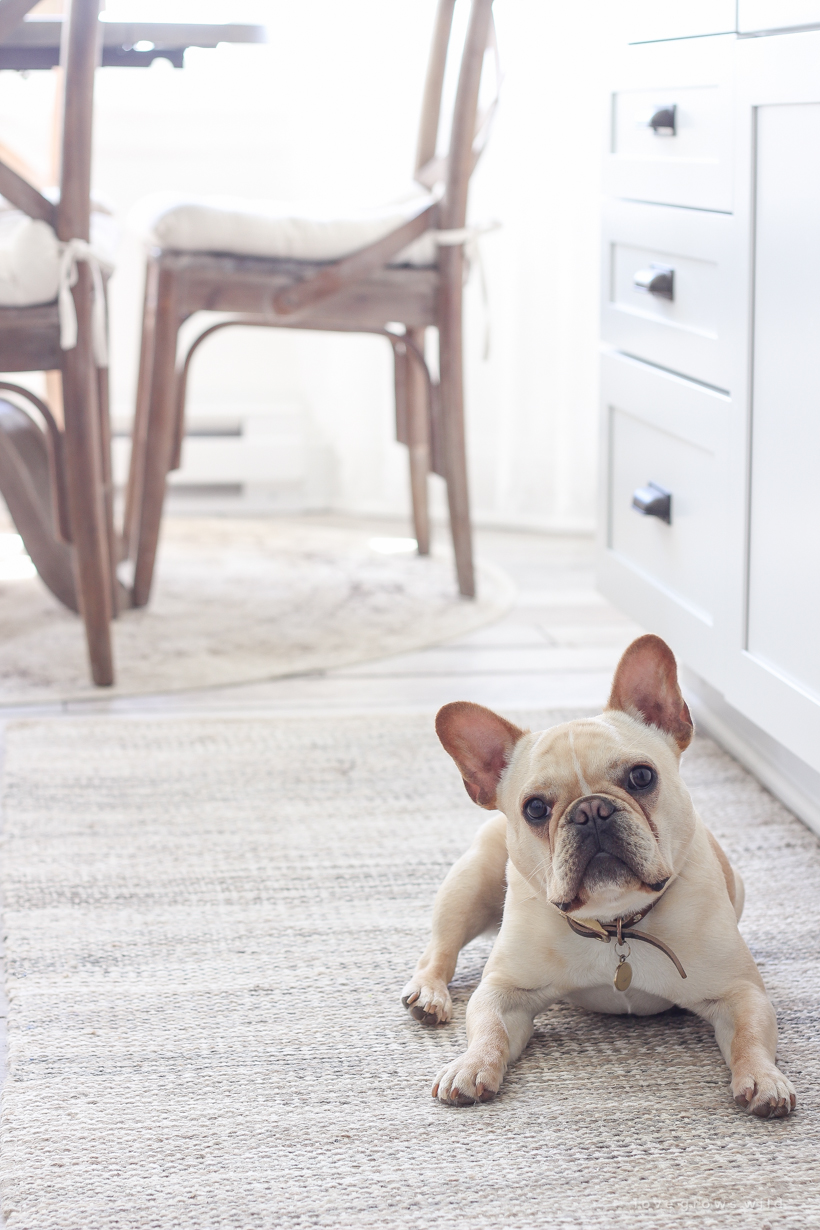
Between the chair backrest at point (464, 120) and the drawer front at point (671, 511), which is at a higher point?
the chair backrest at point (464, 120)

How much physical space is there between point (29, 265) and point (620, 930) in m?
1.25

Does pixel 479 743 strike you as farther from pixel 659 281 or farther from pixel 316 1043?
pixel 659 281

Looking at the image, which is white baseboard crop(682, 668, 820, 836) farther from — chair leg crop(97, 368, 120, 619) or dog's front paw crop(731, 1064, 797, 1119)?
chair leg crop(97, 368, 120, 619)

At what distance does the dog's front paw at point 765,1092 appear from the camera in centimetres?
90

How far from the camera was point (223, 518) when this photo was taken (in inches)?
125

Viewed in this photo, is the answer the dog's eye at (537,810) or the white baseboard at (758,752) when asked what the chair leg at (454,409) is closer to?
the white baseboard at (758,752)

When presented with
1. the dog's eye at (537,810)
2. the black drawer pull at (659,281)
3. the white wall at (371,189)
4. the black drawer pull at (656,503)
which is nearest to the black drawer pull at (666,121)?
the black drawer pull at (659,281)

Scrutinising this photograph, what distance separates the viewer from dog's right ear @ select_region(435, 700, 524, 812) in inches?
38.6

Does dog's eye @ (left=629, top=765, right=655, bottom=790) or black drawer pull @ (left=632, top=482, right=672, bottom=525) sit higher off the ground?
black drawer pull @ (left=632, top=482, right=672, bottom=525)

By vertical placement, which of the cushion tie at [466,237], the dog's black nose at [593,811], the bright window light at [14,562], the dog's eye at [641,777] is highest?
the cushion tie at [466,237]

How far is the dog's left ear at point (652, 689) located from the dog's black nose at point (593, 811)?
4.6 inches

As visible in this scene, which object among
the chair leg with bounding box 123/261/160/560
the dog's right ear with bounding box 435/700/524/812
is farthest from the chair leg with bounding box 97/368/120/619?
the dog's right ear with bounding box 435/700/524/812

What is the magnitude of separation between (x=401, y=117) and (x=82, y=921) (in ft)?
7.17

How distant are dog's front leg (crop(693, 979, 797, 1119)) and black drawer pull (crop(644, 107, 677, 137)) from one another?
40.7 inches
